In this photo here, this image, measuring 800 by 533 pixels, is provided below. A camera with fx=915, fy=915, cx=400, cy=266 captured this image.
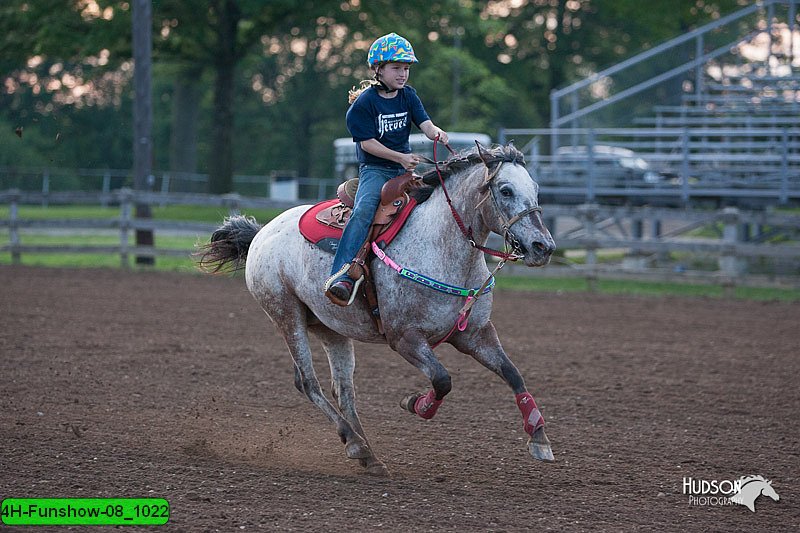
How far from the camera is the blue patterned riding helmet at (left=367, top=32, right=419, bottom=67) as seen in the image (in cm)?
586

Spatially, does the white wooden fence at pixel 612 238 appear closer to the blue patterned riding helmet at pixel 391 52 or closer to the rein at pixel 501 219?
the rein at pixel 501 219

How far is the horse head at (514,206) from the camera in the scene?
5.25 metres

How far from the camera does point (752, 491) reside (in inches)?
217

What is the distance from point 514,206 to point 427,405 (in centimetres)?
144

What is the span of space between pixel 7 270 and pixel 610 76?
14.2m

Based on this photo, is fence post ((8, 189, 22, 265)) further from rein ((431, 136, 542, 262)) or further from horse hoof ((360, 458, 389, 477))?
rein ((431, 136, 542, 262))

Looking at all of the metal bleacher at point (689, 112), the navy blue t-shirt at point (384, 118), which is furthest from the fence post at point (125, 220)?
the navy blue t-shirt at point (384, 118)

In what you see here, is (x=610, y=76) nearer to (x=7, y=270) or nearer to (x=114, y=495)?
(x=7, y=270)

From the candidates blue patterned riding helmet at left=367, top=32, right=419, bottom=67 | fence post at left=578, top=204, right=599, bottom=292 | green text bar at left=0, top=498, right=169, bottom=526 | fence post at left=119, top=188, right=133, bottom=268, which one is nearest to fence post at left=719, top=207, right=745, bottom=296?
fence post at left=578, top=204, right=599, bottom=292

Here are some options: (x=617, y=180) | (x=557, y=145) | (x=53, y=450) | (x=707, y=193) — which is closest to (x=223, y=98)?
(x=557, y=145)

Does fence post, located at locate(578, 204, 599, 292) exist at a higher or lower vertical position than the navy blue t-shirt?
lower

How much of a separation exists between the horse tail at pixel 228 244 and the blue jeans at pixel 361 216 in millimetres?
1739

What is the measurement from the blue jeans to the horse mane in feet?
0.91

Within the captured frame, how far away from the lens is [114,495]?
523 cm
